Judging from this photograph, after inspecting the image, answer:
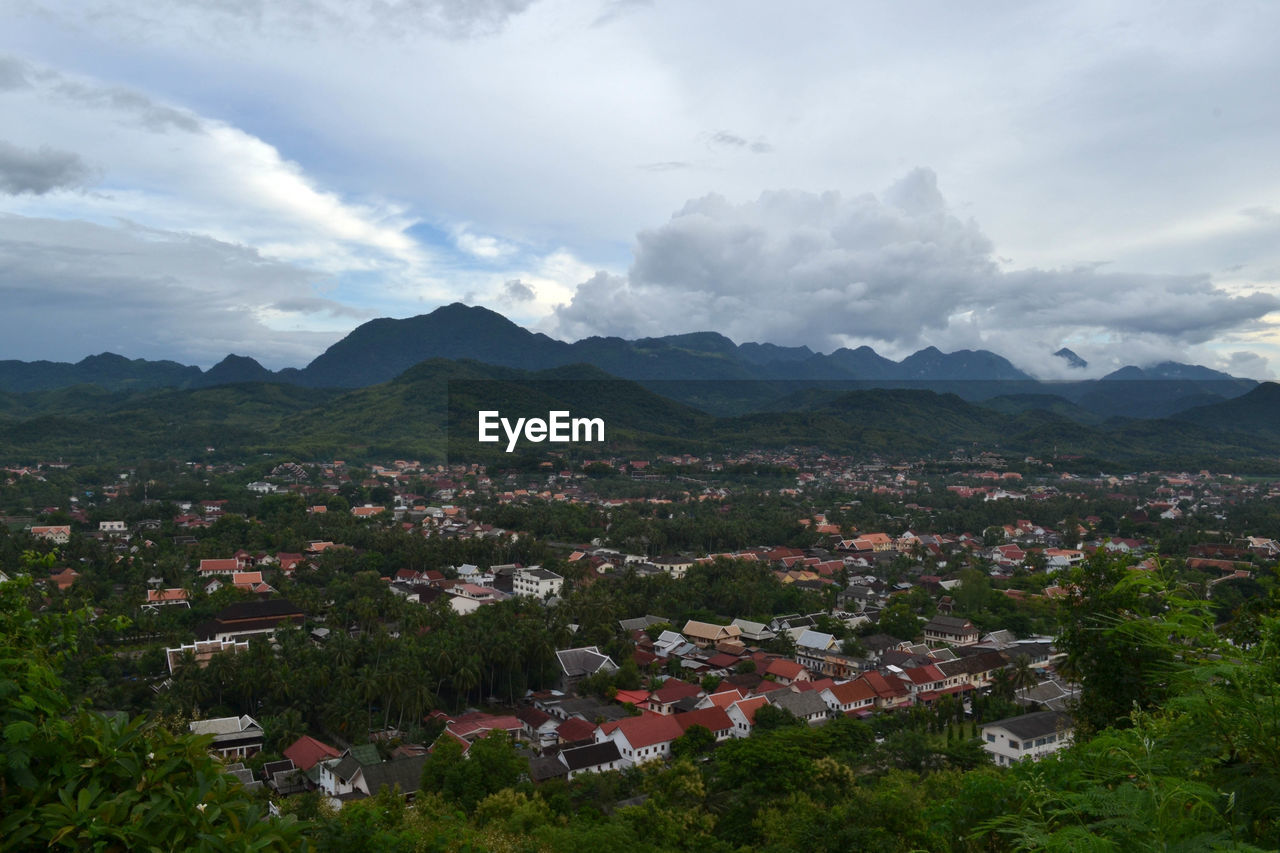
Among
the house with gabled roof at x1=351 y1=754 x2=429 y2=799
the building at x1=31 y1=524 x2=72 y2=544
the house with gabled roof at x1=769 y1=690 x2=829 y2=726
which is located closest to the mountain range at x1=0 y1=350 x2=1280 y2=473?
the building at x1=31 y1=524 x2=72 y2=544

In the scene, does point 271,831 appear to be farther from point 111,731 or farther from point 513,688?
point 513,688

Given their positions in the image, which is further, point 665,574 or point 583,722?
point 665,574

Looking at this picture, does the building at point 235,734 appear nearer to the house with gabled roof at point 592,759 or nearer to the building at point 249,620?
the building at point 249,620

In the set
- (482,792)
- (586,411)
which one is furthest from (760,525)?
(586,411)

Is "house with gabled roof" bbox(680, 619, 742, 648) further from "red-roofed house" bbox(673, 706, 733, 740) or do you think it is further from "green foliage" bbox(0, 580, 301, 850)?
"green foliage" bbox(0, 580, 301, 850)

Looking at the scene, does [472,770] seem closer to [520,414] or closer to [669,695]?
[669,695]

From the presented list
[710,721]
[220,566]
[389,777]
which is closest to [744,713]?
[710,721]
